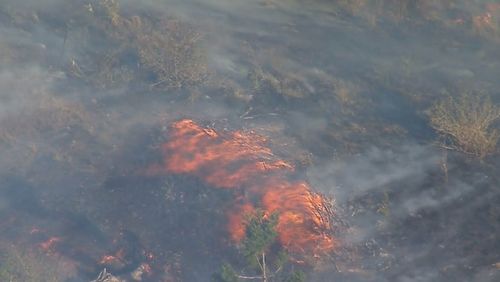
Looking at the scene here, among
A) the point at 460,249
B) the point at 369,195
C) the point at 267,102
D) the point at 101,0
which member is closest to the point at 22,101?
the point at 101,0

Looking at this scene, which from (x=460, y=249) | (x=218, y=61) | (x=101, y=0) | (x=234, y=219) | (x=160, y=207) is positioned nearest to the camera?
(x=460, y=249)

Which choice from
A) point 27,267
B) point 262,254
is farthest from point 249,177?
point 27,267

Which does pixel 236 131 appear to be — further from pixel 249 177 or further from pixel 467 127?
pixel 467 127

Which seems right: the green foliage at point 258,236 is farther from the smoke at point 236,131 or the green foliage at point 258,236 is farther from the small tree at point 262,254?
the smoke at point 236,131

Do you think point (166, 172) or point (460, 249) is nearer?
point (460, 249)

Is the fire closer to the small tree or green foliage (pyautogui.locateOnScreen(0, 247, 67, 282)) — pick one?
the small tree

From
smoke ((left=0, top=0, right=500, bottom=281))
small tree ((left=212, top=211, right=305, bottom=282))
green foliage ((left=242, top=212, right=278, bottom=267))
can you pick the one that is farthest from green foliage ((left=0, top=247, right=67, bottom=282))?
green foliage ((left=242, top=212, right=278, bottom=267))

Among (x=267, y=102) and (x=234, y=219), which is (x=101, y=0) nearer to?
(x=267, y=102)
